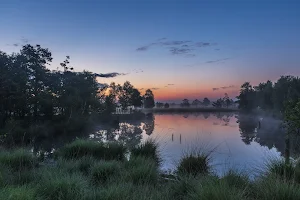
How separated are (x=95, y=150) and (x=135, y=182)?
5.28 metres

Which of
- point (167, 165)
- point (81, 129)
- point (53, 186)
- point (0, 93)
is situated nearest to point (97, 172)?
point (53, 186)

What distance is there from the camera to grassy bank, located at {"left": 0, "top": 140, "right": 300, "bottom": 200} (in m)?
4.56

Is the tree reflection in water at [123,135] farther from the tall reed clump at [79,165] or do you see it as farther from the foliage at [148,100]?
the foliage at [148,100]

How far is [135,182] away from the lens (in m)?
6.41

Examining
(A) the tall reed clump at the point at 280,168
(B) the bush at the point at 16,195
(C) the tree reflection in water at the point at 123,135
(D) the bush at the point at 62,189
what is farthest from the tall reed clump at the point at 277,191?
(C) the tree reflection in water at the point at 123,135

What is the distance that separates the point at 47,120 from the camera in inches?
1375

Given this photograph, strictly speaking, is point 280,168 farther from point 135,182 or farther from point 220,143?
point 220,143

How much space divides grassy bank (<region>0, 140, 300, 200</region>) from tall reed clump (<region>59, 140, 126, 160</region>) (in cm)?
30

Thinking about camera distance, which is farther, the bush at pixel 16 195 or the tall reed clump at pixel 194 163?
the tall reed clump at pixel 194 163

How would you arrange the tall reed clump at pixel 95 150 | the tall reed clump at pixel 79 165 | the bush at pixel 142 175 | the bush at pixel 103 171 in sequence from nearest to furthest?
1. the bush at pixel 142 175
2. the bush at pixel 103 171
3. the tall reed clump at pixel 79 165
4. the tall reed clump at pixel 95 150

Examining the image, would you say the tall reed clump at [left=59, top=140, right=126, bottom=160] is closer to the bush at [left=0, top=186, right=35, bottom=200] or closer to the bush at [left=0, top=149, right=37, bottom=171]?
the bush at [left=0, top=149, right=37, bottom=171]

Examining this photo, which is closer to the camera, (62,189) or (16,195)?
(16,195)

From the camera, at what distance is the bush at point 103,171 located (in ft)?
23.3

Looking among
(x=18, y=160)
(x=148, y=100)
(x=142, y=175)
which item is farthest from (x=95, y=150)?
(x=148, y=100)
